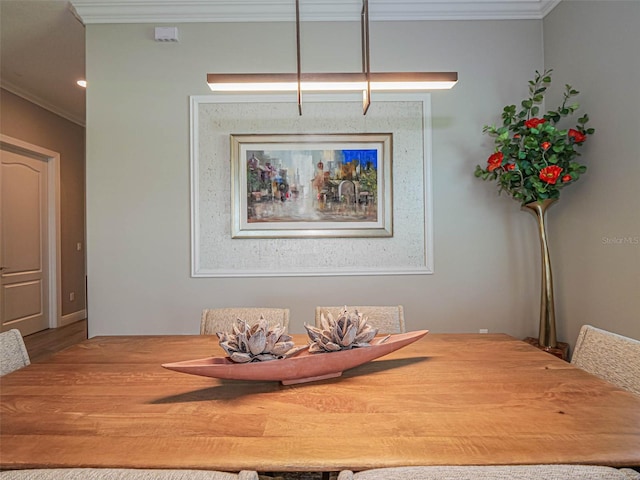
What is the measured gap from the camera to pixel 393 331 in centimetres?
204

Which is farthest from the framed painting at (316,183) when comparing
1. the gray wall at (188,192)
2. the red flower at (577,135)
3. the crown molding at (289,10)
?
the red flower at (577,135)

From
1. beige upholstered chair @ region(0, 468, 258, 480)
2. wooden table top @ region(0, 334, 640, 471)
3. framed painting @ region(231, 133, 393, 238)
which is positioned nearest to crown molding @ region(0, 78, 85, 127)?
framed painting @ region(231, 133, 393, 238)

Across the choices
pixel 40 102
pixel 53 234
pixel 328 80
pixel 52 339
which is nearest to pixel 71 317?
Answer: pixel 52 339

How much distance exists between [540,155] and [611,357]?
5.06ft

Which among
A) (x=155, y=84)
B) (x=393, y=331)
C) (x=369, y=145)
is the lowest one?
(x=393, y=331)

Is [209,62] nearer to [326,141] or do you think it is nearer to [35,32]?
[326,141]

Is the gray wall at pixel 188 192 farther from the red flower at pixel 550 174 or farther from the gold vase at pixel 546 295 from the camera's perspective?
the red flower at pixel 550 174

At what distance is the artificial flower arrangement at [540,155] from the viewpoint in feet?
8.17

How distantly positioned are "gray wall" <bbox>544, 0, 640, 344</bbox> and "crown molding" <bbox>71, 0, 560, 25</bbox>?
1.21 ft

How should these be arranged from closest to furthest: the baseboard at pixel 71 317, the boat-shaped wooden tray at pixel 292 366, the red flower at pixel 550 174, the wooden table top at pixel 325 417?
the wooden table top at pixel 325 417, the boat-shaped wooden tray at pixel 292 366, the red flower at pixel 550 174, the baseboard at pixel 71 317

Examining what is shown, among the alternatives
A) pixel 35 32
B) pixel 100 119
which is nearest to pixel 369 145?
pixel 100 119

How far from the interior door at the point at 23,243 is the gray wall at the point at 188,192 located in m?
2.13

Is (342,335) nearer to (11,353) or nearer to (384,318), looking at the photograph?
(384,318)

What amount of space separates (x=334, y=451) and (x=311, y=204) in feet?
7.49
